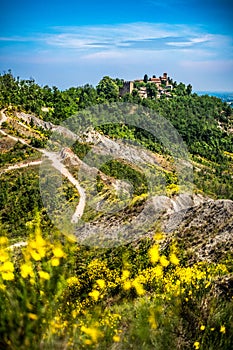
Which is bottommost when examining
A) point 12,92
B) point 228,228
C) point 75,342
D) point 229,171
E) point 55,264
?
point 229,171

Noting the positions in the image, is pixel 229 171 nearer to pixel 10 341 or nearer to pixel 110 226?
pixel 110 226

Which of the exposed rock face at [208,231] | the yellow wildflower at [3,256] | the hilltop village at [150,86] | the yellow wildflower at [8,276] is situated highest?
the hilltop village at [150,86]

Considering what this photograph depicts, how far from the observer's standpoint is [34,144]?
27031mm

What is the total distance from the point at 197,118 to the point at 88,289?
57732 mm

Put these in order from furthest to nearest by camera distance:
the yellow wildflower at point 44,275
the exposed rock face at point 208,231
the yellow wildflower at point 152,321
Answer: the exposed rock face at point 208,231, the yellow wildflower at point 152,321, the yellow wildflower at point 44,275

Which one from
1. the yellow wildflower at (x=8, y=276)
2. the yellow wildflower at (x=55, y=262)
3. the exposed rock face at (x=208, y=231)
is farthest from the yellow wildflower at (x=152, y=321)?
the exposed rock face at (x=208, y=231)

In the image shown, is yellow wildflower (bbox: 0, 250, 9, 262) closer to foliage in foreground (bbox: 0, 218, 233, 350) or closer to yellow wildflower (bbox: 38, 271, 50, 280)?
foliage in foreground (bbox: 0, 218, 233, 350)

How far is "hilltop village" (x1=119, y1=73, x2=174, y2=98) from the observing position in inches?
2645

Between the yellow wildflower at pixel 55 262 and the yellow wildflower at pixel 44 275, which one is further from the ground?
the yellow wildflower at pixel 55 262

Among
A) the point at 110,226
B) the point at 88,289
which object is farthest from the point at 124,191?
the point at 88,289

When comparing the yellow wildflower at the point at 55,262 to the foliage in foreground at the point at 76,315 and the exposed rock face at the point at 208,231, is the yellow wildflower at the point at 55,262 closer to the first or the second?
the foliage in foreground at the point at 76,315

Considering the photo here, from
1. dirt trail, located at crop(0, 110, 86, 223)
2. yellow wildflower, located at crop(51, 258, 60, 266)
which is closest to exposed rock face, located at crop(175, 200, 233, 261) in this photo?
dirt trail, located at crop(0, 110, 86, 223)

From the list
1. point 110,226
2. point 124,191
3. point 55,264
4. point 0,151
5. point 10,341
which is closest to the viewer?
point 10,341

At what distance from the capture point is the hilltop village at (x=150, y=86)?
220ft
